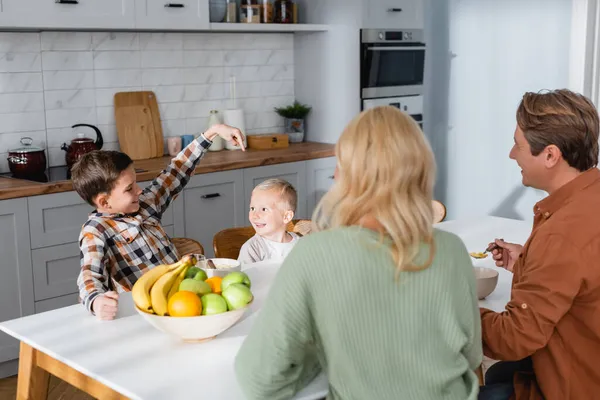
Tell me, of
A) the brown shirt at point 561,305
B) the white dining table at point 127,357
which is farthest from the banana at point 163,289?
the brown shirt at point 561,305

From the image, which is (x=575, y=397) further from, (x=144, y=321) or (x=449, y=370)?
(x=144, y=321)

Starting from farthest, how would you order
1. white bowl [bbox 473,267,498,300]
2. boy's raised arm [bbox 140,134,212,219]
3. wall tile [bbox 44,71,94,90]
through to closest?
1. wall tile [bbox 44,71,94,90]
2. boy's raised arm [bbox 140,134,212,219]
3. white bowl [bbox 473,267,498,300]

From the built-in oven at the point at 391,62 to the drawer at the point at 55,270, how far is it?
2183mm

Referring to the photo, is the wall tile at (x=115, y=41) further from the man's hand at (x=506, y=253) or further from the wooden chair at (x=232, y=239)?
the man's hand at (x=506, y=253)

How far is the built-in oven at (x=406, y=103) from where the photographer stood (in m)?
5.38

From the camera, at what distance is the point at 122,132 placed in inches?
186

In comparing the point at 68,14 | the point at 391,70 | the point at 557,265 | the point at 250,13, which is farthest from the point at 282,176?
the point at 557,265

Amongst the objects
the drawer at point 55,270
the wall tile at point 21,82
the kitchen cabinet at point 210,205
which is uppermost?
the wall tile at point 21,82

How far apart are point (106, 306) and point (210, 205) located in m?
2.33

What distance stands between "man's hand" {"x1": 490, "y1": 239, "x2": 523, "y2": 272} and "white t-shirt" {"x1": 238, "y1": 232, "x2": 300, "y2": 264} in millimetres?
792

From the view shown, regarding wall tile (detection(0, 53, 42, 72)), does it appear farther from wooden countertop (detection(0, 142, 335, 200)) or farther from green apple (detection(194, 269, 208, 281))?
green apple (detection(194, 269, 208, 281))

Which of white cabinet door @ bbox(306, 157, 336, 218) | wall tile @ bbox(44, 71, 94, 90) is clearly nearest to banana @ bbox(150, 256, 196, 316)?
wall tile @ bbox(44, 71, 94, 90)

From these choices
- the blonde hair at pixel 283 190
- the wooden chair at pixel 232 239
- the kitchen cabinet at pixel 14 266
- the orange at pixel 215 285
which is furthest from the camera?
the kitchen cabinet at pixel 14 266

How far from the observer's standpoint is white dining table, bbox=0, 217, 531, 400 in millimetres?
1819
